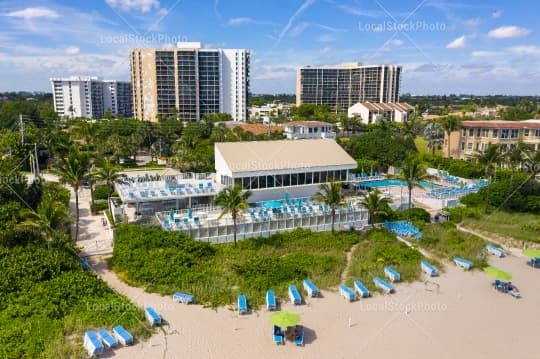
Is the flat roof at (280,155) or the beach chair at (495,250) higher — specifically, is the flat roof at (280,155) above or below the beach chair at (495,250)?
above

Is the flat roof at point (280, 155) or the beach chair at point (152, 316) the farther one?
the flat roof at point (280, 155)

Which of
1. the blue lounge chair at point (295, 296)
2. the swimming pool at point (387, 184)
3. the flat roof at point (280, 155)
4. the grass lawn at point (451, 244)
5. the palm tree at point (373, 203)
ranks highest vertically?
the flat roof at point (280, 155)

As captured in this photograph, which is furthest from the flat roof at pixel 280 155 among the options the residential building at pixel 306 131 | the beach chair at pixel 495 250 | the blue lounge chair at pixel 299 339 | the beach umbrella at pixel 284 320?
the residential building at pixel 306 131

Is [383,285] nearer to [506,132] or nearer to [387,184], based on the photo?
[387,184]

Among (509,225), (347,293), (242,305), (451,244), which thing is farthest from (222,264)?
(509,225)

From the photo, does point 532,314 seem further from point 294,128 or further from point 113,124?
point 113,124

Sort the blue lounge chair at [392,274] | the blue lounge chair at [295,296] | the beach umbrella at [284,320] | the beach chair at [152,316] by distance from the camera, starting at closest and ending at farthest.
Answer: the beach umbrella at [284,320] → the beach chair at [152,316] → the blue lounge chair at [295,296] → the blue lounge chair at [392,274]

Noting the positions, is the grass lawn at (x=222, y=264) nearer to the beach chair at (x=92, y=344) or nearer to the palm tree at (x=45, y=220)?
the palm tree at (x=45, y=220)
